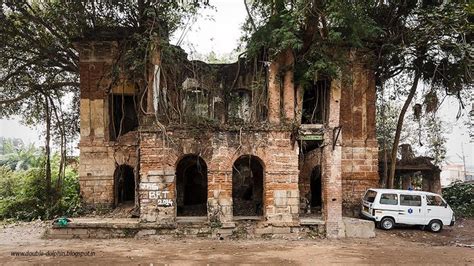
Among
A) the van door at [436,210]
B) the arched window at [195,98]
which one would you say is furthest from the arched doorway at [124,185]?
the van door at [436,210]

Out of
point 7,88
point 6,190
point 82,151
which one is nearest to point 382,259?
point 82,151

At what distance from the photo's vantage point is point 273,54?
555 inches

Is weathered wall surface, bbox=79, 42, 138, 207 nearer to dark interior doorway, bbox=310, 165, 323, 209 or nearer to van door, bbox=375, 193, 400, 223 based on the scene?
dark interior doorway, bbox=310, 165, 323, 209

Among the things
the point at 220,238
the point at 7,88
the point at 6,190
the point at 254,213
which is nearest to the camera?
the point at 220,238

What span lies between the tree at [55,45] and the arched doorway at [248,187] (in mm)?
5606

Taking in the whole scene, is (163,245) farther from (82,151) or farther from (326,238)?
(82,151)

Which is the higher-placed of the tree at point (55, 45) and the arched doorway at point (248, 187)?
the tree at point (55, 45)

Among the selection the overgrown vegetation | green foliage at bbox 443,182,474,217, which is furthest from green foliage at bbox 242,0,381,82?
green foliage at bbox 443,182,474,217

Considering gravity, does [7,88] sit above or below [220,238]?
above

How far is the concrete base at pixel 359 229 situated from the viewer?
14148mm

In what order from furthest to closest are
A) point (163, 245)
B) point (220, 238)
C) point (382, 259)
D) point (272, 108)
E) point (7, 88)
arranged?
point (7, 88) < point (272, 108) < point (220, 238) < point (163, 245) < point (382, 259)

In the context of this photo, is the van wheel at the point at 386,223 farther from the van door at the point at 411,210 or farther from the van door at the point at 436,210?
the van door at the point at 436,210

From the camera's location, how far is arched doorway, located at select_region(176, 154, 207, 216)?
54.6ft

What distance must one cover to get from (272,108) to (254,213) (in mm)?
3995
